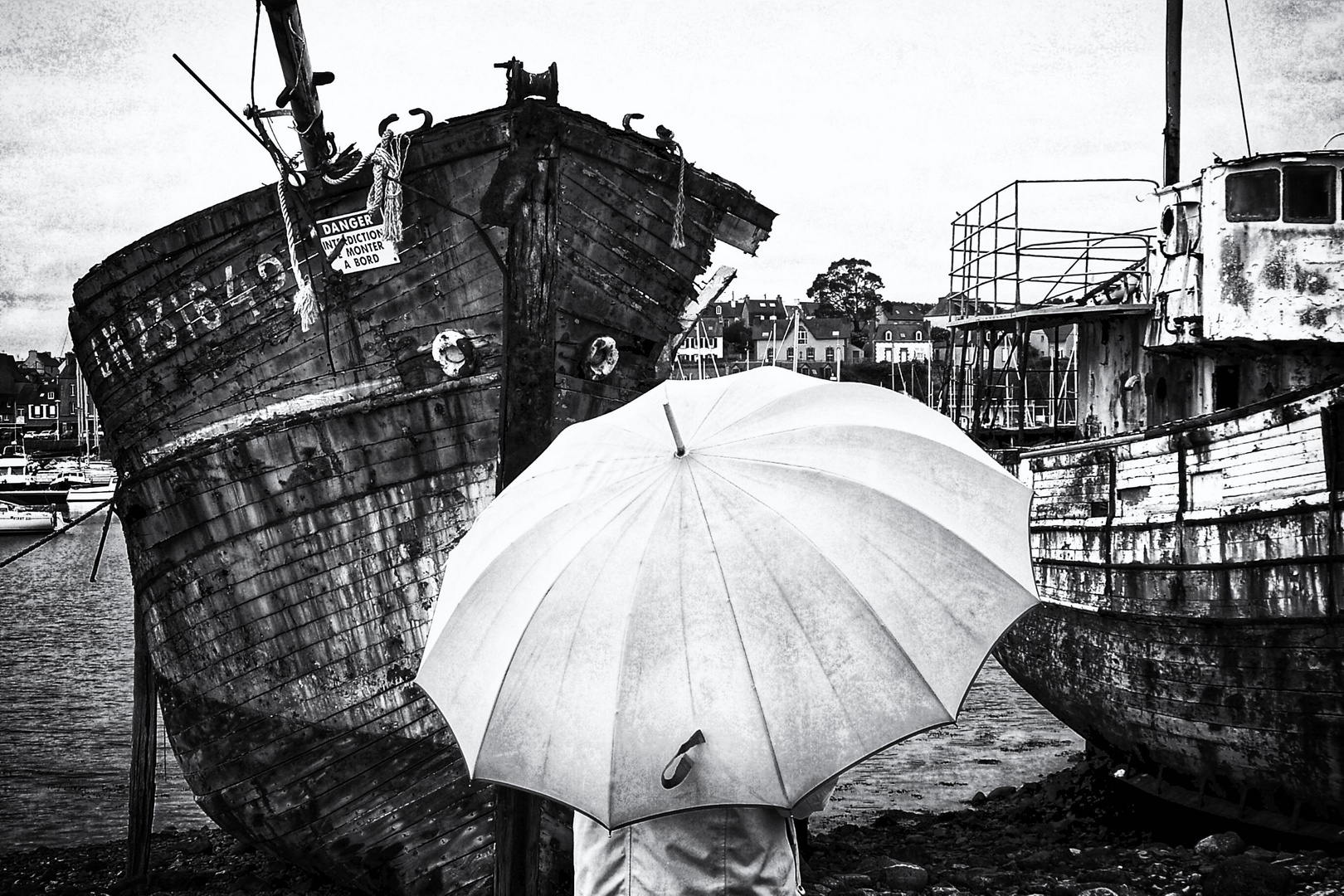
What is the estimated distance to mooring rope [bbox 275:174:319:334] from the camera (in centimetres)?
788

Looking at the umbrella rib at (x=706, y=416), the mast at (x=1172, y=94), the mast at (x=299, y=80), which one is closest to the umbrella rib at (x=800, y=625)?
the umbrella rib at (x=706, y=416)

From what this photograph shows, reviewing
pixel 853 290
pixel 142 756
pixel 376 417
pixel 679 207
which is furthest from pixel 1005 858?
pixel 853 290

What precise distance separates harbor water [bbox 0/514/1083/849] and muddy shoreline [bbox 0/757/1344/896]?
0.95 m

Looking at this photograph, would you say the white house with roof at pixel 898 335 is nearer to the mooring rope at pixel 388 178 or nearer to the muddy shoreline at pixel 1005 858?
the muddy shoreline at pixel 1005 858

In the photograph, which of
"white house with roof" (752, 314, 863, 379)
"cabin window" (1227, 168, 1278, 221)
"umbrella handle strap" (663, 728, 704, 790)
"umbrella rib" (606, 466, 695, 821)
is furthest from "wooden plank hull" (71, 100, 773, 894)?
"white house with roof" (752, 314, 863, 379)

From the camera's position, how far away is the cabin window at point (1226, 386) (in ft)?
38.9

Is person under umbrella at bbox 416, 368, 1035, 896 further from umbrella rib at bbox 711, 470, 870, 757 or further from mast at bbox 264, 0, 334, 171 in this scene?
mast at bbox 264, 0, 334, 171

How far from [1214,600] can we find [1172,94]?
8.75 m

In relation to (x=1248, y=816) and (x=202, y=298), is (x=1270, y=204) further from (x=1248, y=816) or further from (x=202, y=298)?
(x=202, y=298)

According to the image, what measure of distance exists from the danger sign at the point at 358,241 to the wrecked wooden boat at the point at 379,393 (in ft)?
0.05

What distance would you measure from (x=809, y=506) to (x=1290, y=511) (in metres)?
7.36

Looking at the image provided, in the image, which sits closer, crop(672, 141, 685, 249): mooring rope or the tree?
crop(672, 141, 685, 249): mooring rope

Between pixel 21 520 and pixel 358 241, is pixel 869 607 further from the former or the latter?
pixel 21 520

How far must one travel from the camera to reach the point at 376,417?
7727mm
